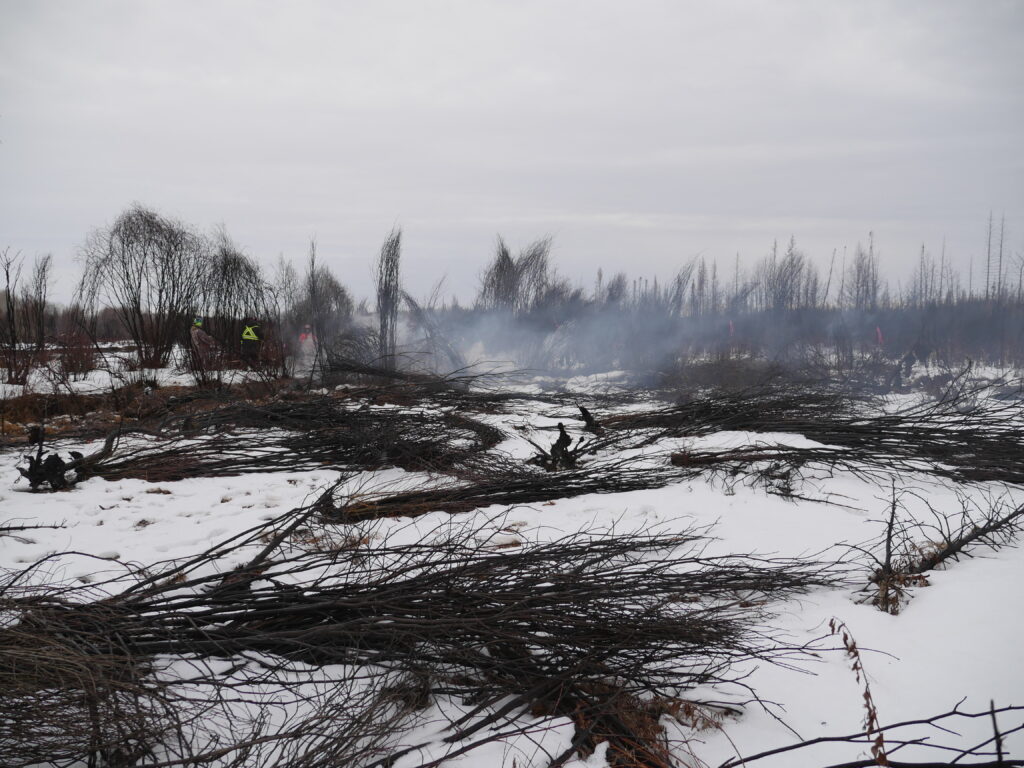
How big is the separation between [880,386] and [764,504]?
11645 mm

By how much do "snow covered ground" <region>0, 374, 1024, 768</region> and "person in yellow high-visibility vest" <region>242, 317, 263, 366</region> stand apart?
35.6 feet

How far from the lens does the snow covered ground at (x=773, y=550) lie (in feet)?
7.61

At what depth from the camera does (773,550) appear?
4.01 metres

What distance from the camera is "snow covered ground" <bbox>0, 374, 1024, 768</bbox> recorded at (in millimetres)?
2318

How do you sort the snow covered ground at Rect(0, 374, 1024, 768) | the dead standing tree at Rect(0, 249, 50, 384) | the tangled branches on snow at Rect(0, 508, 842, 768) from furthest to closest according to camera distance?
the dead standing tree at Rect(0, 249, 50, 384), the snow covered ground at Rect(0, 374, 1024, 768), the tangled branches on snow at Rect(0, 508, 842, 768)

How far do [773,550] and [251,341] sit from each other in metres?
17.2

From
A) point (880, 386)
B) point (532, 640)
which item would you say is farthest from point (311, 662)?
point (880, 386)

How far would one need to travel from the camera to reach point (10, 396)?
10.4m

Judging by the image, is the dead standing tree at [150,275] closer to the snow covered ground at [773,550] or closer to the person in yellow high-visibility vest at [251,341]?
Answer: the person in yellow high-visibility vest at [251,341]

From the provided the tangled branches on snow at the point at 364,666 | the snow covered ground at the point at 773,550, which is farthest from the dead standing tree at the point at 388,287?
the tangled branches on snow at the point at 364,666

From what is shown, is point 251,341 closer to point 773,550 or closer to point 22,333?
point 22,333

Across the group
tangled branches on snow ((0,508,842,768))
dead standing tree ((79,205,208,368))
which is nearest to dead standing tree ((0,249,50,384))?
dead standing tree ((79,205,208,368))

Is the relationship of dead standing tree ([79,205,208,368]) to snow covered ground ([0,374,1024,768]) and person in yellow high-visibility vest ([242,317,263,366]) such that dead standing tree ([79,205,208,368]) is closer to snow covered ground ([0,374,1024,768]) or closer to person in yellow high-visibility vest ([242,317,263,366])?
person in yellow high-visibility vest ([242,317,263,366])

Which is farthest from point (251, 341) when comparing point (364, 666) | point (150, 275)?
point (364, 666)
